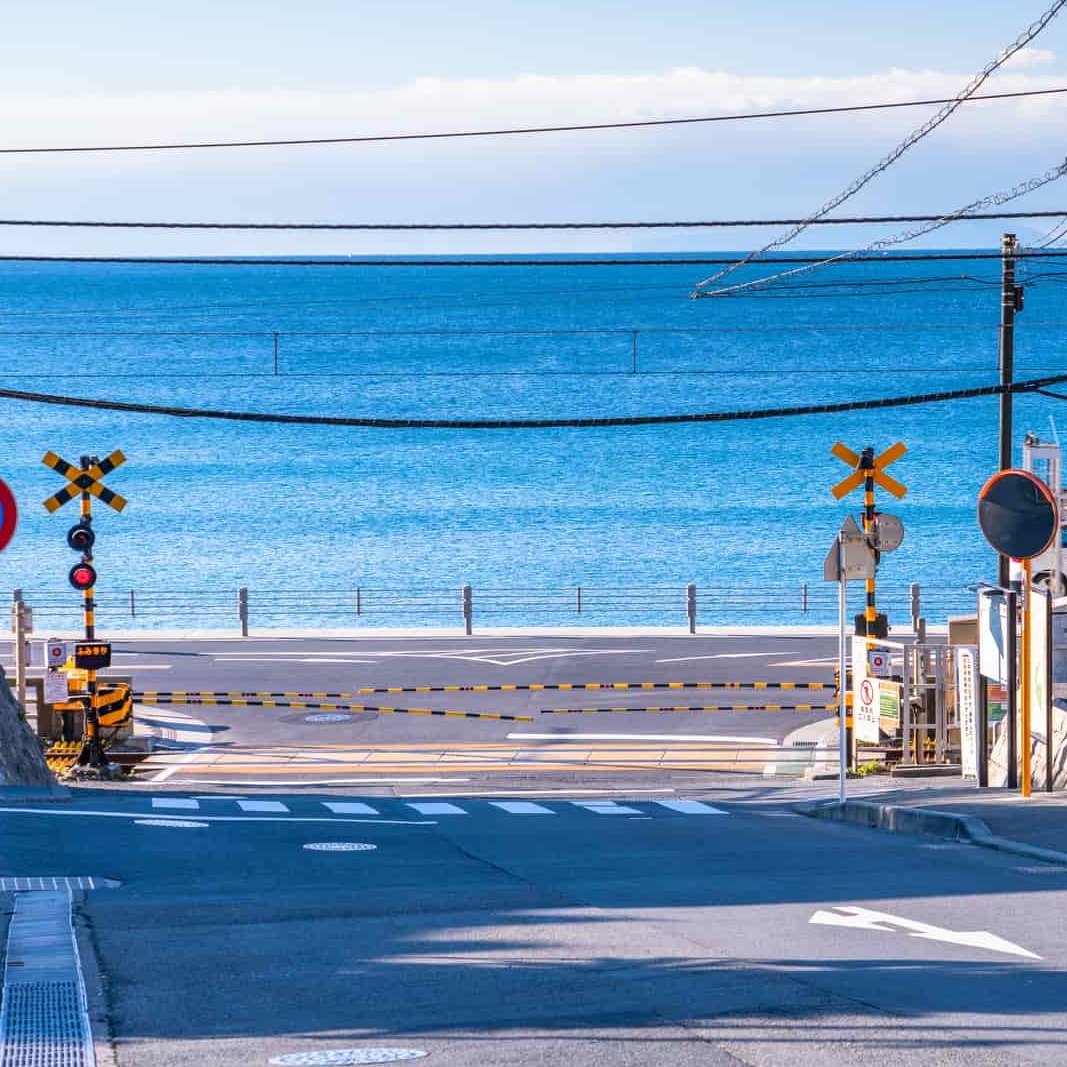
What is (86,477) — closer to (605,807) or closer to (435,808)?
(435,808)

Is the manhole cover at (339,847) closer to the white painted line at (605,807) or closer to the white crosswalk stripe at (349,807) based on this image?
the white crosswalk stripe at (349,807)

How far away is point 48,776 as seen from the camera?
20.0m

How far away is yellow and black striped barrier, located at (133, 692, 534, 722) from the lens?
91.4 ft

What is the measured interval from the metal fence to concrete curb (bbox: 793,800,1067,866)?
120 feet

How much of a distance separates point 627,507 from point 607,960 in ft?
263

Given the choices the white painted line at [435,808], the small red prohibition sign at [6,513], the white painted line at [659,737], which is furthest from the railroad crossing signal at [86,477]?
the small red prohibition sign at [6,513]

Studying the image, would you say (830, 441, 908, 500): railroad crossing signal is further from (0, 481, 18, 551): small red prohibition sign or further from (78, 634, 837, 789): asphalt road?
(0, 481, 18, 551): small red prohibition sign

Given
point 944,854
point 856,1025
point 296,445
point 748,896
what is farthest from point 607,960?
point 296,445

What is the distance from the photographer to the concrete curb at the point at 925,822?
42.7 ft

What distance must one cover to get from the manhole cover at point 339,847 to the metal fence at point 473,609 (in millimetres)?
38780

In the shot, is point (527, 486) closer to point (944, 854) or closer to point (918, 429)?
point (918, 429)

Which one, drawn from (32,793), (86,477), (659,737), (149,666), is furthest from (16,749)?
(149,666)

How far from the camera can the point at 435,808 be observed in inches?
726

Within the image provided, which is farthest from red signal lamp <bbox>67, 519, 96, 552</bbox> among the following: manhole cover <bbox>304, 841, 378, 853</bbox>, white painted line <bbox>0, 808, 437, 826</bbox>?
manhole cover <bbox>304, 841, 378, 853</bbox>
